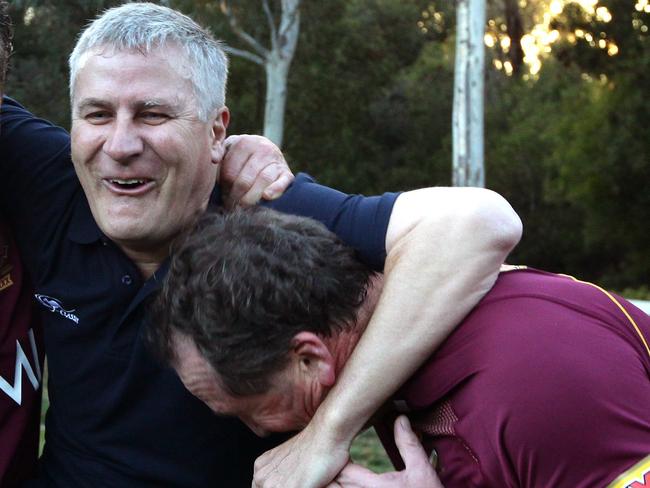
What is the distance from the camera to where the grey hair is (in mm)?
2760

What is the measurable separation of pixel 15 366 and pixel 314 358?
3.71ft

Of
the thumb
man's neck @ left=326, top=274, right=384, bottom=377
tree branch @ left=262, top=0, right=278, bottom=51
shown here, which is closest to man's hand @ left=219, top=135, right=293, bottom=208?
man's neck @ left=326, top=274, right=384, bottom=377

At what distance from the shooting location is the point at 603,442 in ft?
6.59

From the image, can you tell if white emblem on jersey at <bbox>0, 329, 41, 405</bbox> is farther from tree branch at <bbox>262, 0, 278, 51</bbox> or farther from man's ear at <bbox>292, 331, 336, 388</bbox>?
tree branch at <bbox>262, 0, 278, 51</bbox>

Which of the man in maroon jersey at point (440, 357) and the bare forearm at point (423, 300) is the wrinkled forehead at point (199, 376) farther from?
the bare forearm at point (423, 300)

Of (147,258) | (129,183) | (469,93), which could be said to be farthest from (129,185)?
(469,93)

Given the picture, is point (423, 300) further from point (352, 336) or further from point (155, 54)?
point (155, 54)

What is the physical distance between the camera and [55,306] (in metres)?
2.97

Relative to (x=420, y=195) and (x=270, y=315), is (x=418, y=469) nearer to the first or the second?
(x=270, y=315)

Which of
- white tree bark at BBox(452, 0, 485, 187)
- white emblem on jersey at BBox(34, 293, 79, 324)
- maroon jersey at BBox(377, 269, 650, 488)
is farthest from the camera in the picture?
white tree bark at BBox(452, 0, 485, 187)

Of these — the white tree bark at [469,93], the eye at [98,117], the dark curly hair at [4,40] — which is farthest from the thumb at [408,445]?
the white tree bark at [469,93]

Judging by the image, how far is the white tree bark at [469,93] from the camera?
20.1 meters

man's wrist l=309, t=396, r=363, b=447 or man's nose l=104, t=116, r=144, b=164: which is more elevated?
man's nose l=104, t=116, r=144, b=164

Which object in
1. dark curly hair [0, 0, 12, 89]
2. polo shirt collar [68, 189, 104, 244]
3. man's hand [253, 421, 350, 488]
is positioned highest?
dark curly hair [0, 0, 12, 89]
